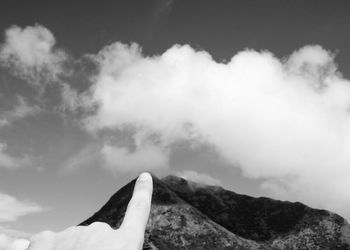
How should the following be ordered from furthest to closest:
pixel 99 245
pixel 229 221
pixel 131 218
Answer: pixel 229 221
pixel 131 218
pixel 99 245

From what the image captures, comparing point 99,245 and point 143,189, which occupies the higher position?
point 143,189

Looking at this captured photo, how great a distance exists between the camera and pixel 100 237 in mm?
4363

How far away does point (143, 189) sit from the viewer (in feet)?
17.2

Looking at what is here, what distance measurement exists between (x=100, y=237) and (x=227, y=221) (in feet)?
517

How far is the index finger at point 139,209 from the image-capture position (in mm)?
4699

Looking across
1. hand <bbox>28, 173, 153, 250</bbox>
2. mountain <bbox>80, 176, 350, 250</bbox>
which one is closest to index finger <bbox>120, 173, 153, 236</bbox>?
hand <bbox>28, 173, 153, 250</bbox>

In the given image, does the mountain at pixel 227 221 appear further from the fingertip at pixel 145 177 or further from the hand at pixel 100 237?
the hand at pixel 100 237

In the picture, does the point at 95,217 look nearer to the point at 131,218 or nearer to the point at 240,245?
the point at 240,245

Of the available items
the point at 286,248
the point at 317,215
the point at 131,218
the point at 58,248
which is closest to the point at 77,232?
the point at 58,248

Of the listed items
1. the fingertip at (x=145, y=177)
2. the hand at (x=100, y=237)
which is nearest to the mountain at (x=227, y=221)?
the fingertip at (x=145, y=177)

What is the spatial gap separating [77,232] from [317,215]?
148m

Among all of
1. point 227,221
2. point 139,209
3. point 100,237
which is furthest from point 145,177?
point 227,221

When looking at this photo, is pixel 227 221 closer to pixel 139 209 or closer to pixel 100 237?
→ pixel 139 209

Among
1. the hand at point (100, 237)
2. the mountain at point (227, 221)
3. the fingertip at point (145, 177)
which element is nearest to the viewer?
the hand at point (100, 237)
